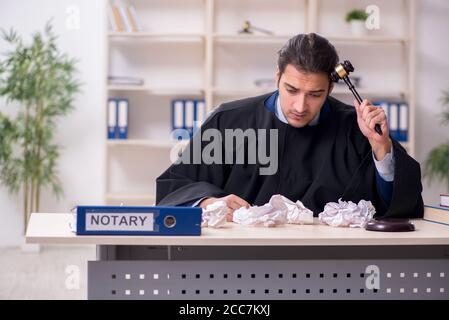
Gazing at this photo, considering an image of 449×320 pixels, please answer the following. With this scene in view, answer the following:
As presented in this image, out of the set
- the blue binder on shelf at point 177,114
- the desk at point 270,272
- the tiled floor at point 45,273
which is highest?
the blue binder on shelf at point 177,114

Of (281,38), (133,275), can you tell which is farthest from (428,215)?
(281,38)

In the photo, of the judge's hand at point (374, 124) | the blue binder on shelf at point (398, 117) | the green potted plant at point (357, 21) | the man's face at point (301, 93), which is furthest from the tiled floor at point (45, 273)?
the green potted plant at point (357, 21)

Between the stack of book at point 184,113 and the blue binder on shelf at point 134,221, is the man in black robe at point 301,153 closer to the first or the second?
the blue binder on shelf at point 134,221

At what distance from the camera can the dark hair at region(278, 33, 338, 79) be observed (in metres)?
2.76

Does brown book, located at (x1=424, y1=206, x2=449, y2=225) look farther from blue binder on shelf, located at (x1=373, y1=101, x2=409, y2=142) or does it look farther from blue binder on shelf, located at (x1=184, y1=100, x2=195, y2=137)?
blue binder on shelf, located at (x1=184, y1=100, x2=195, y2=137)

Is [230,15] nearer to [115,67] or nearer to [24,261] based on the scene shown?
[115,67]

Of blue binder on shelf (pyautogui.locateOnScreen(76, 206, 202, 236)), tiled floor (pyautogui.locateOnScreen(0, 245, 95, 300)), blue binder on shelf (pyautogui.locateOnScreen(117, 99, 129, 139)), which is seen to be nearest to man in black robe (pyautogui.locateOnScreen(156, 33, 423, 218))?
blue binder on shelf (pyautogui.locateOnScreen(76, 206, 202, 236))

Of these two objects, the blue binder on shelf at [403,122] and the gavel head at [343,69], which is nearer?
the gavel head at [343,69]

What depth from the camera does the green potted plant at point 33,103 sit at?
6070 millimetres

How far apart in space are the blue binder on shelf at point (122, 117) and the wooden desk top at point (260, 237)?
3.76 metres

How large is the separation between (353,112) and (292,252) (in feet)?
2.64

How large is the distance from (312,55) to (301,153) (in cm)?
39

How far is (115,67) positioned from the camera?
6.29 metres

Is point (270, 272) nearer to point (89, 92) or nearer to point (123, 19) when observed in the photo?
point (123, 19)
